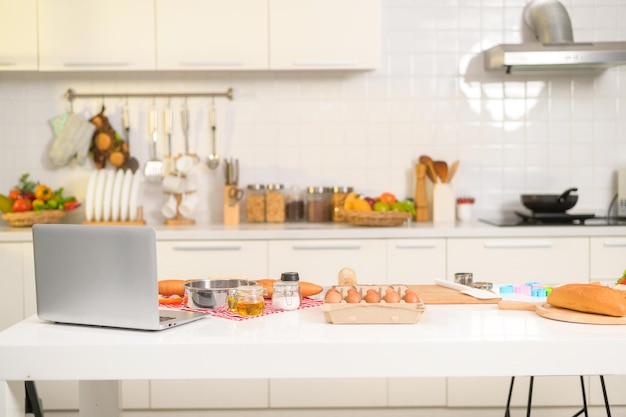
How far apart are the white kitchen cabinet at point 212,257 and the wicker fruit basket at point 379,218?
48 centimetres

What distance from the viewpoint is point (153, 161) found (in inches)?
174

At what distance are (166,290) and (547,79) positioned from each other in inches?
116

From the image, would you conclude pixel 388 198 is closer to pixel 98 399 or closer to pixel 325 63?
pixel 325 63

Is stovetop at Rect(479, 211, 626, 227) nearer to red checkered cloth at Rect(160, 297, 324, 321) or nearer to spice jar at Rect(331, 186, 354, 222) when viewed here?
spice jar at Rect(331, 186, 354, 222)

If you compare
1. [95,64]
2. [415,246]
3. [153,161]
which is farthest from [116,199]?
[415,246]

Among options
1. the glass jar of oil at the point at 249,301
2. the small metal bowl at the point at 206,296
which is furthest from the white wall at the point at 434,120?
the glass jar of oil at the point at 249,301

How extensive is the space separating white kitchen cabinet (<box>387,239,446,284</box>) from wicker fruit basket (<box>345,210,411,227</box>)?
0.14m

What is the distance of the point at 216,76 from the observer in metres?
4.46

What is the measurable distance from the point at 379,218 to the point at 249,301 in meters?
1.99

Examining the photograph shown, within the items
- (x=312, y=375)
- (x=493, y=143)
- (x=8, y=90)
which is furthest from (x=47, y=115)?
(x=312, y=375)

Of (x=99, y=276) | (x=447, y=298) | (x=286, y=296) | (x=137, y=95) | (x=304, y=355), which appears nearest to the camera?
(x=304, y=355)

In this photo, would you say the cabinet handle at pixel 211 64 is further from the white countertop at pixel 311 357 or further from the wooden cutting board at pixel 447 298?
the white countertop at pixel 311 357

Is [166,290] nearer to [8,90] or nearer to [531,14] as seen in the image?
[8,90]

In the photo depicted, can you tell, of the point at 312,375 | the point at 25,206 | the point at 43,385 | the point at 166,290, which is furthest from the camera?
the point at 25,206
